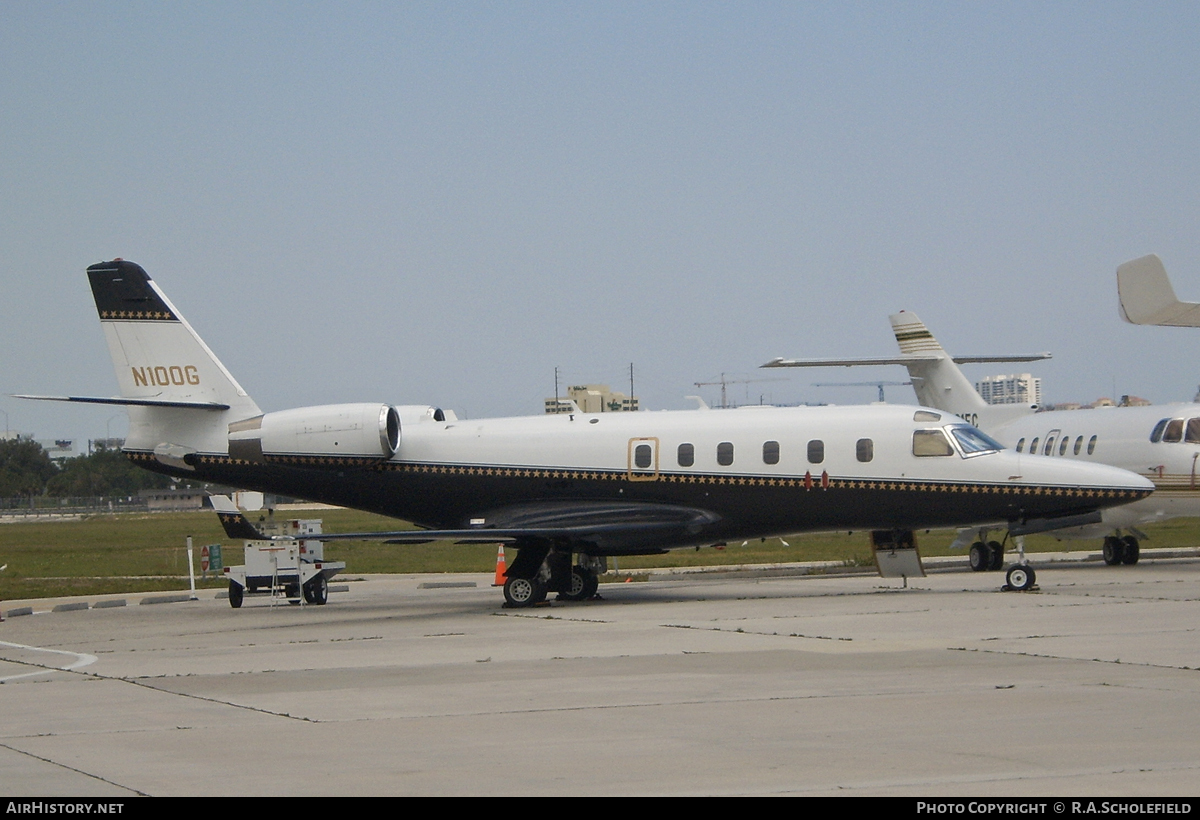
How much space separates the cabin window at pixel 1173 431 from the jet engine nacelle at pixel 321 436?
14831 millimetres

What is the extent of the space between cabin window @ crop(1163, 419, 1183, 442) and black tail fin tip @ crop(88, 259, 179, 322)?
18.7 m

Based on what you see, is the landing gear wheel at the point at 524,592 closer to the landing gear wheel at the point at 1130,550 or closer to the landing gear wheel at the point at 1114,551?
the landing gear wheel at the point at 1114,551

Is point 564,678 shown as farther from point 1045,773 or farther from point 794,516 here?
point 794,516

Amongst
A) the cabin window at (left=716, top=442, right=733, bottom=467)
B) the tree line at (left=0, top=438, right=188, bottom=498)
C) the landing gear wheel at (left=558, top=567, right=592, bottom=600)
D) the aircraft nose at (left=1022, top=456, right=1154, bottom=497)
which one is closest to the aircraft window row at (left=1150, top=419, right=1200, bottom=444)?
the aircraft nose at (left=1022, top=456, right=1154, bottom=497)

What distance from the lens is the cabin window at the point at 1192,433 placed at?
26375 millimetres

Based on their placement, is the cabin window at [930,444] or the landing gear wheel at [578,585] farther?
the landing gear wheel at [578,585]

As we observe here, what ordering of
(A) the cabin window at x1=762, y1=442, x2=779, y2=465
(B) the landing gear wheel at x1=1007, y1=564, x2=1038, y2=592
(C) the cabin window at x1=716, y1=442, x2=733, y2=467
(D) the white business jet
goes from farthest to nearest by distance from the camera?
1. (C) the cabin window at x1=716, y1=442, x2=733, y2=467
2. (A) the cabin window at x1=762, y1=442, x2=779, y2=465
3. (D) the white business jet
4. (B) the landing gear wheel at x1=1007, y1=564, x2=1038, y2=592

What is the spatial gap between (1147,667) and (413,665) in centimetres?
701

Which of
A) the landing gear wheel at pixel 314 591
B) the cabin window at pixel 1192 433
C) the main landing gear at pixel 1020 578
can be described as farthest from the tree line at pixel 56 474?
the main landing gear at pixel 1020 578

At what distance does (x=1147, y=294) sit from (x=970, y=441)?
39.6 feet

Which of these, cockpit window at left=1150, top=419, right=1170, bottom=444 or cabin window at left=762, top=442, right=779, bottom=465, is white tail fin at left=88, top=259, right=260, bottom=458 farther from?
cockpit window at left=1150, top=419, right=1170, bottom=444

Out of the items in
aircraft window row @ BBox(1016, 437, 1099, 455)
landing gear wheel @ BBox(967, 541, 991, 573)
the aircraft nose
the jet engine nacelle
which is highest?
the jet engine nacelle

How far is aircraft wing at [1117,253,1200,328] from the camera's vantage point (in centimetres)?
923

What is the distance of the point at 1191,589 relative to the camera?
66.9ft
